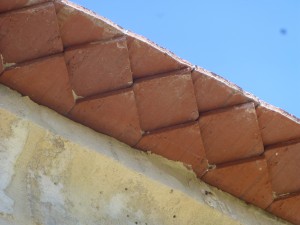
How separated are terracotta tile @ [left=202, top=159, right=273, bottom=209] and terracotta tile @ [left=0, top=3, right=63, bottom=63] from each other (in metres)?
0.63

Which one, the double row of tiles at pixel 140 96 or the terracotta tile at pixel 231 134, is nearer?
the double row of tiles at pixel 140 96

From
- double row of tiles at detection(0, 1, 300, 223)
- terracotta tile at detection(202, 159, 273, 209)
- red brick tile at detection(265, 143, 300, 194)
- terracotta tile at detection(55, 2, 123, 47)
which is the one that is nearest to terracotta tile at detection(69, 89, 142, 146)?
double row of tiles at detection(0, 1, 300, 223)

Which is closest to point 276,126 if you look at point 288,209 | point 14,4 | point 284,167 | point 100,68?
point 284,167

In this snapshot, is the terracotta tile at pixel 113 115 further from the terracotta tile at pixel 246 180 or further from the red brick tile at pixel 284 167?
the red brick tile at pixel 284 167

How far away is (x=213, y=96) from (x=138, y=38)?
283mm

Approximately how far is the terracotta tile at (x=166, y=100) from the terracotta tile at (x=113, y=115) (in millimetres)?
26

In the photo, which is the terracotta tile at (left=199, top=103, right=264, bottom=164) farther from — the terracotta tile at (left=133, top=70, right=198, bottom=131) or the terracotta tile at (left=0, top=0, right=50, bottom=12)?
the terracotta tile at (left=0, top=0, right=50, bottom=12)

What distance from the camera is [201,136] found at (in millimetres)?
2260

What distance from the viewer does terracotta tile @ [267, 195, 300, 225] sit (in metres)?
2.36

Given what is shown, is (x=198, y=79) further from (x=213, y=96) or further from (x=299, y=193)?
(x=299, y=193)

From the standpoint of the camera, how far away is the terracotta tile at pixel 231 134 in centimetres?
225

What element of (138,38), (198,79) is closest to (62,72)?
(138,38)

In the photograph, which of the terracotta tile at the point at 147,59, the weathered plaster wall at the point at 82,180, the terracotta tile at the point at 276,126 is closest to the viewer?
the weathered plaster wall at the point at 82,180

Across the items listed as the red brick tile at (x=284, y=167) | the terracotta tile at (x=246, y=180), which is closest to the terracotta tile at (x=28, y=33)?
the terracotta tile at (x=246, y=180)
